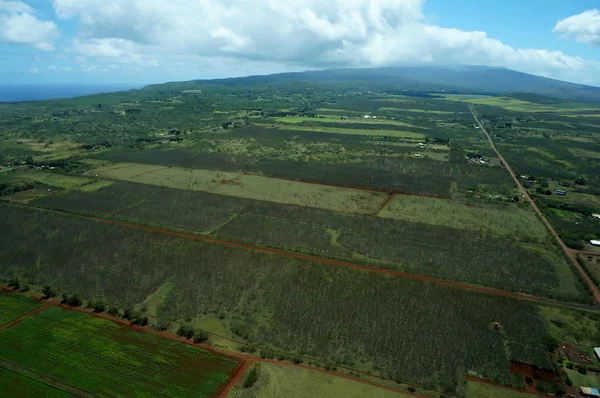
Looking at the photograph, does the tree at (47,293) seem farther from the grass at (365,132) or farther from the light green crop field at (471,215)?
the grass at (365,132)

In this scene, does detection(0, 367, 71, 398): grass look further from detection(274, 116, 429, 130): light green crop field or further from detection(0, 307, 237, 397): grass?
detection(274, 116, 429, 130): light green crop field

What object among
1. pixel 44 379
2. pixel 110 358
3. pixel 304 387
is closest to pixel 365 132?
pixel 304 387

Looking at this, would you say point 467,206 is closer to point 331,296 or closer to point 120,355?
→ point 331,296

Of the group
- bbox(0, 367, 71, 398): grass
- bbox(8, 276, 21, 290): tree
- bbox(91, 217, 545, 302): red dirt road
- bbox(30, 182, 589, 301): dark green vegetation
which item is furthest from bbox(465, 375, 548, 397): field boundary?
bbox(8, 276, 21, 290): tree

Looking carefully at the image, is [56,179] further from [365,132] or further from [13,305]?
[365,132]

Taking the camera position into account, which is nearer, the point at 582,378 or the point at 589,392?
the point at 589,392
